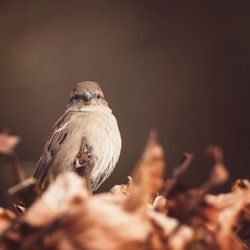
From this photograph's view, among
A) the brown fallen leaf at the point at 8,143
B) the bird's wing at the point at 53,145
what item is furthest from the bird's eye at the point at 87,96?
the brown fallen leaf at the point at 8,143

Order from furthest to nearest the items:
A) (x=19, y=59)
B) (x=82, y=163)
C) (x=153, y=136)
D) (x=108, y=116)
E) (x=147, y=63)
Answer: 1. (x=147, y=63)
2. (x=19, y=59)
3. (x=108, y=116)
4. (x=82, y=163)
5. (x=153, y=136)

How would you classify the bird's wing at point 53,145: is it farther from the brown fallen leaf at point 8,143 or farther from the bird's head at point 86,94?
the brown fallen leaf at point 8,143

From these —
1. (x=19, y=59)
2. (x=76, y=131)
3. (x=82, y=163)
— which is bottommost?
(x=82, y=163)

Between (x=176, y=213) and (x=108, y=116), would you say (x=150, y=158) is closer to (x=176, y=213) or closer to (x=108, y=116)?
(x=176, y=213)

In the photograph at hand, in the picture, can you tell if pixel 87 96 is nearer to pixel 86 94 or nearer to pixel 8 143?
pixel 86 94

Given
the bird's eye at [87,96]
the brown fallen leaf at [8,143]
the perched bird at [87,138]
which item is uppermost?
the bird's eye at [87,96]

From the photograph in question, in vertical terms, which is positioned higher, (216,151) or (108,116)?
(108,116)

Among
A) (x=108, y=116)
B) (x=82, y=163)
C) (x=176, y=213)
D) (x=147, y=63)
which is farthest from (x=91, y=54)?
(x=176, y=213)

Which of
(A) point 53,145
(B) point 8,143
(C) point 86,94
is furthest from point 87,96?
(B) point 8,143
